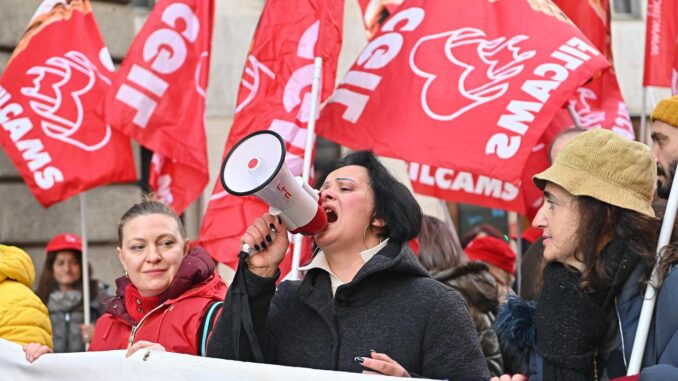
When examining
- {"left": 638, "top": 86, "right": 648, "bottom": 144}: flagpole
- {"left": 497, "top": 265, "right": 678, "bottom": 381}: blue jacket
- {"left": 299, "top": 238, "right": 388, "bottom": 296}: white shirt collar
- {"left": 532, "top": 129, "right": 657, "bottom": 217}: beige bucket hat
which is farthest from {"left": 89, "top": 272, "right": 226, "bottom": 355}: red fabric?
{"left": 638, "top": 86, "right": 648, "bottom": 144}: flagpole

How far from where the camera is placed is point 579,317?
337cm

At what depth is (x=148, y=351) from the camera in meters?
3.94

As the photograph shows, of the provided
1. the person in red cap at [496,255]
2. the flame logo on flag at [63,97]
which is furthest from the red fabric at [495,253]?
the flame logo on flag at [63,97]

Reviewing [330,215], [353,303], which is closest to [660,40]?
[330,215]

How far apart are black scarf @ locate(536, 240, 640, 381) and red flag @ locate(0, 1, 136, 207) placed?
4.88 m

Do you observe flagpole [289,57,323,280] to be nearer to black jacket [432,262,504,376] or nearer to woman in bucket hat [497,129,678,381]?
black jacket [432,262,504,376]

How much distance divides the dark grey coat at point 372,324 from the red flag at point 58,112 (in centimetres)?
400

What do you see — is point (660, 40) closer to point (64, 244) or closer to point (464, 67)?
point (464, 67)

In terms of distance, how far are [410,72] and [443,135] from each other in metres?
0.46

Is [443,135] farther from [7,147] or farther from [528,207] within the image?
[7,147]

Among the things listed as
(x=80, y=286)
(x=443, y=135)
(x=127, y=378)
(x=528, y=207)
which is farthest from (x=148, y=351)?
(x=80, y=286)

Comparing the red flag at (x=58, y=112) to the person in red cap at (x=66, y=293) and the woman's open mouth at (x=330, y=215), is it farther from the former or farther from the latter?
the woman's open mouth at (x=330, y=215)

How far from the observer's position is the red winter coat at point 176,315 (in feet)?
14.7

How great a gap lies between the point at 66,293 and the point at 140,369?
4473 millimetres
